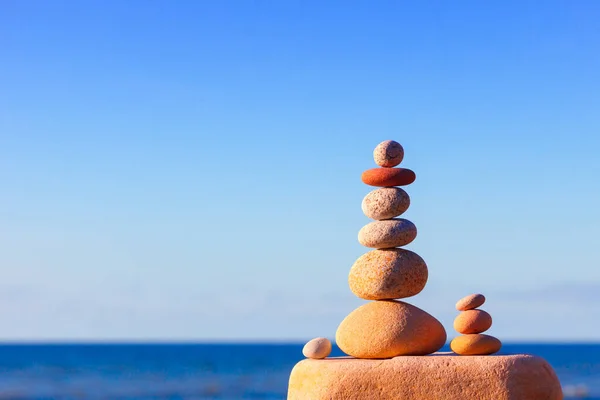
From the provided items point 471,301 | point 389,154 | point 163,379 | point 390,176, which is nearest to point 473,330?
point 471,301

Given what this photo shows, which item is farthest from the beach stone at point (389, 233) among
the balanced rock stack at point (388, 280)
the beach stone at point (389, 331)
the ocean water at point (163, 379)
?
the ocean water at point (163, 379)

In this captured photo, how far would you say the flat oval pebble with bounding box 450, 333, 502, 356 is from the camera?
11250 millimetres

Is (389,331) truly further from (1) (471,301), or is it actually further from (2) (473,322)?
(1) (471,301)

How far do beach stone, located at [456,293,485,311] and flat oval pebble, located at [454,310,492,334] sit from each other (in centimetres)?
13

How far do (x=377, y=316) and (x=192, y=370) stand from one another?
169 feet

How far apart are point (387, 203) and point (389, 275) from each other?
994 millimetres

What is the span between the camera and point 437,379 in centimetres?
1077

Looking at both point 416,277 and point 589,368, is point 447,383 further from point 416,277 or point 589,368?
point 589,368

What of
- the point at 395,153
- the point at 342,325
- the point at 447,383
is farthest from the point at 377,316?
the point at 395,153

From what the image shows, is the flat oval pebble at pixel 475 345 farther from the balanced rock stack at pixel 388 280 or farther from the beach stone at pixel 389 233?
the beach stone at pixel 389 233

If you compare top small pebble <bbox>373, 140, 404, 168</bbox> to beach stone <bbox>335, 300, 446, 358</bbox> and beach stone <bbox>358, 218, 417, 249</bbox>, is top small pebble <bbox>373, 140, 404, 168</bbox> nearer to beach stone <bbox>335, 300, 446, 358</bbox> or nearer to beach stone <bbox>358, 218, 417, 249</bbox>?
beach stone <bbox>358, 218, 417, 249</bbox>

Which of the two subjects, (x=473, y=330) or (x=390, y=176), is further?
(x=390, y=176)

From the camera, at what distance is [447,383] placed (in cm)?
1076

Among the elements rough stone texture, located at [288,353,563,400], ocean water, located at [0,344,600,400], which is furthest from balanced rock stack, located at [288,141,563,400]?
ocean water, located at [0,344,600,400]
